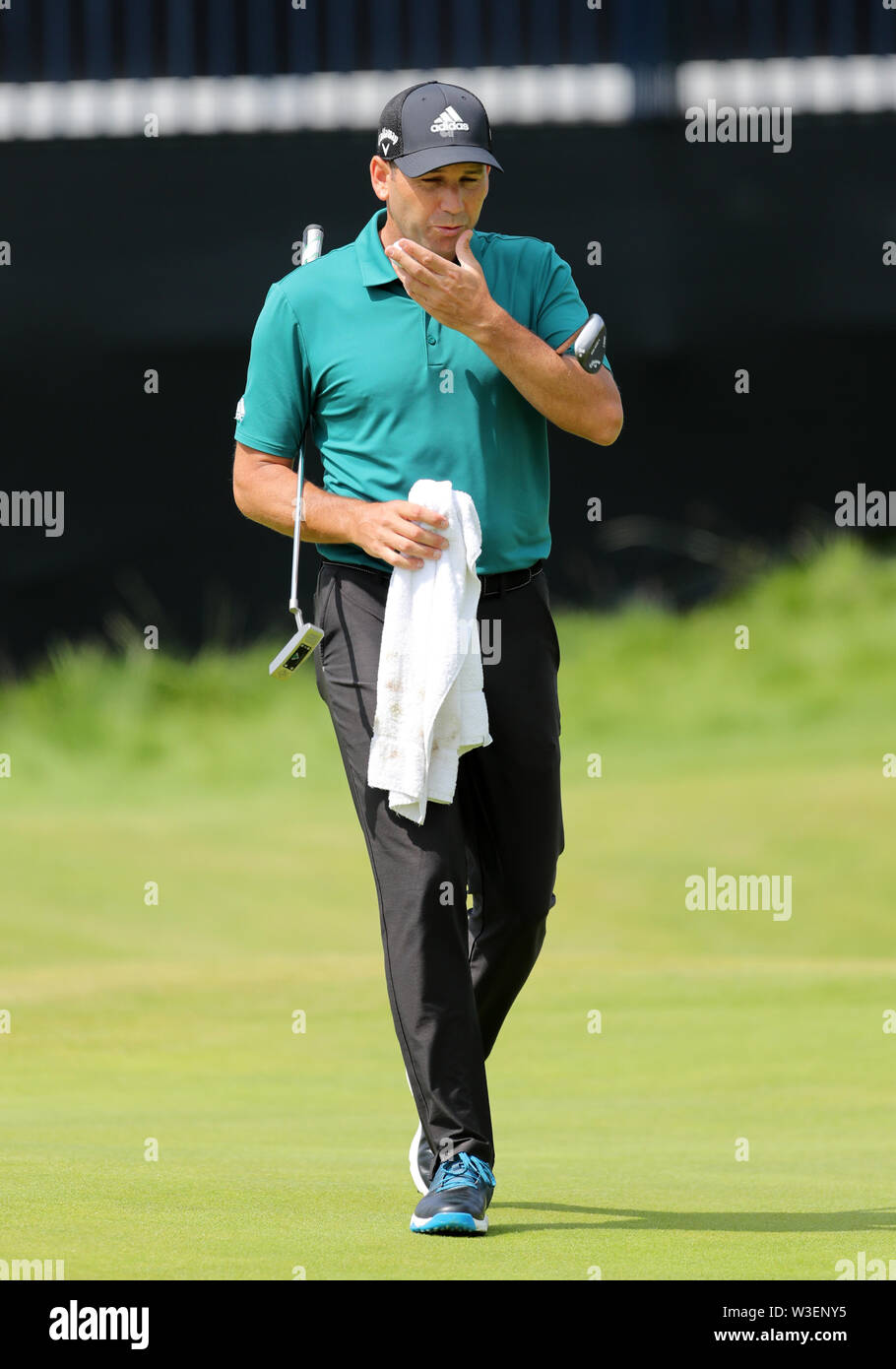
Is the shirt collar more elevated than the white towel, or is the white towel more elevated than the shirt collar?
the shirt collar

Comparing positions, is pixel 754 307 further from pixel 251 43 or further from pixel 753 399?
pixel 251 43

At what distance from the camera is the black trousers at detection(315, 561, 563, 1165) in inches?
115

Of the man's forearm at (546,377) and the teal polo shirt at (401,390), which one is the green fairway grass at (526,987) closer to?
the teal polo shirt at (401,390)

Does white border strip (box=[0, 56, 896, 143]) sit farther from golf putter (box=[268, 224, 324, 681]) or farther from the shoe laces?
the shoe laces

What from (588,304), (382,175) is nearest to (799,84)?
(588,304)

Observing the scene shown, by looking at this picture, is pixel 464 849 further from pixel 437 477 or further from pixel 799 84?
pixel 799 84

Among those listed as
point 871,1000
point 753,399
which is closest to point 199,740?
point 753,399

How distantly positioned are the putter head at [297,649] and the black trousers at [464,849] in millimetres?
51

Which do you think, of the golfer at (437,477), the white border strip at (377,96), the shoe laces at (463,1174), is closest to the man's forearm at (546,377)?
the golfer at (437,477)

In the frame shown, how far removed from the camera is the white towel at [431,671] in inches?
113

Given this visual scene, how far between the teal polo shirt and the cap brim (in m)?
0.17

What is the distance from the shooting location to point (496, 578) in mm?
3068

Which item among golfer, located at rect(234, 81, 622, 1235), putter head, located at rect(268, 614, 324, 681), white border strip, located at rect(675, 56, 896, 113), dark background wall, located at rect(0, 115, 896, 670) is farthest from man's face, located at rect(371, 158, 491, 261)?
white border strip, located at rect(675, 56, 896, 113)

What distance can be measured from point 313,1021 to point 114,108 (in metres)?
7.53
